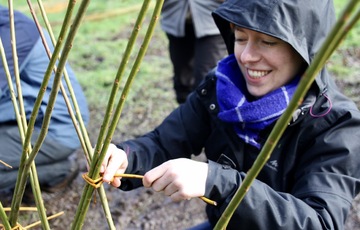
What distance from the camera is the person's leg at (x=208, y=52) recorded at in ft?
8.45

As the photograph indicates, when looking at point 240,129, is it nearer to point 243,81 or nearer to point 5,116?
point 243,81

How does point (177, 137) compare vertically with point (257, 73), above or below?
below

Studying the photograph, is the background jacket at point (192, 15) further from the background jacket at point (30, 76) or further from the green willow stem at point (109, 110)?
the green willow stem at point (109, 110)

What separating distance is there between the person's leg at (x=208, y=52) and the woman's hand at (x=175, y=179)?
4.98 feet

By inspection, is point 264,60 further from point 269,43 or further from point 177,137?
point 177,137

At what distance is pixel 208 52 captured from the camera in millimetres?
2582

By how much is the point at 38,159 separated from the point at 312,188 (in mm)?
1613

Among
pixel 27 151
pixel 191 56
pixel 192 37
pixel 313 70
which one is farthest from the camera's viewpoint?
pixel 191 56

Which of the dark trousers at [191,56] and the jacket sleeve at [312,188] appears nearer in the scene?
the jacket sleeve at [312,188]

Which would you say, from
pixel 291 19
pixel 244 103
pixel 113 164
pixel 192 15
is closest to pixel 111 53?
pixel 192 15

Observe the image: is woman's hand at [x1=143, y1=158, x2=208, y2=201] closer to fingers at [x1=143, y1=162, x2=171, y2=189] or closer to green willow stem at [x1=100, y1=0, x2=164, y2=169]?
fingers at [x1=143, y1=162, x2=171, y2=189]

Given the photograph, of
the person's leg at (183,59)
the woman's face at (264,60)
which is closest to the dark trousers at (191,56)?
the person's leg at (183,59)

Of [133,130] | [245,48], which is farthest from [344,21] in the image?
[133,130]

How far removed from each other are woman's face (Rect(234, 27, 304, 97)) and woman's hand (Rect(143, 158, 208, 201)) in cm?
47
